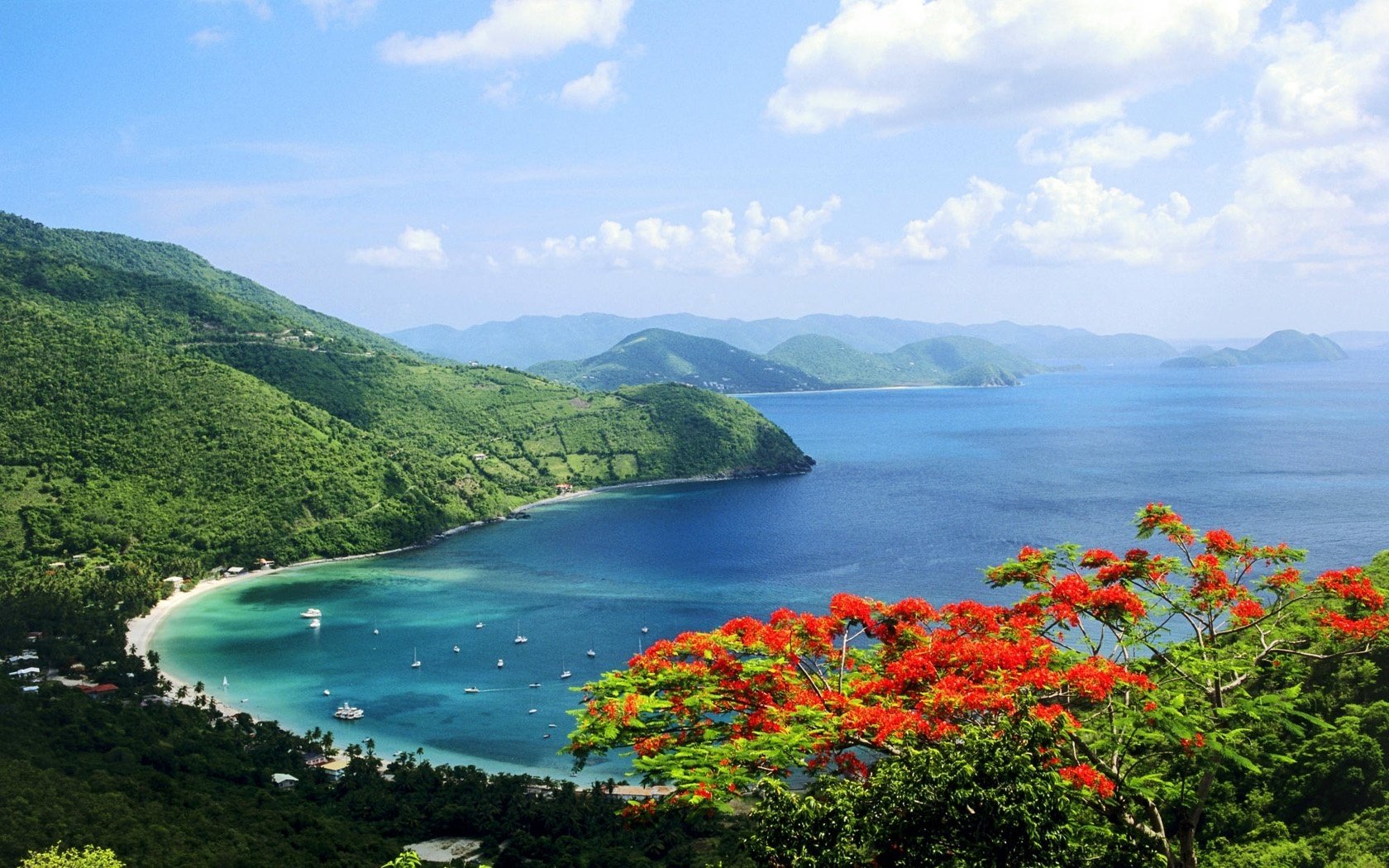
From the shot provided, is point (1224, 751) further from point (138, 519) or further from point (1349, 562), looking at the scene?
point (138, 519)

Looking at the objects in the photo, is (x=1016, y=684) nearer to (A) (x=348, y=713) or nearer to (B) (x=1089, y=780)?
(B) (x=1089, y=780)

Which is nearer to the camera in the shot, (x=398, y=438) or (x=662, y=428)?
(x=398, y=438)

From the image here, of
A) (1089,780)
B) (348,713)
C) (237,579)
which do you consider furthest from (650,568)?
(1089,780)

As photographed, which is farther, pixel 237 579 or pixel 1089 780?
pixel 237 579

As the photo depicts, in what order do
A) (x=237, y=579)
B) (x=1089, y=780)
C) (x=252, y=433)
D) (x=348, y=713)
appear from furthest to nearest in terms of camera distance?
1. (x=252, y=433)
2. (x=237, y=579)
3. (x=348, y=713)
4. (x=1089, y=780)

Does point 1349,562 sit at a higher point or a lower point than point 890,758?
lower

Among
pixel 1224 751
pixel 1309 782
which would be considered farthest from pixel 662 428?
pixel 1224 751

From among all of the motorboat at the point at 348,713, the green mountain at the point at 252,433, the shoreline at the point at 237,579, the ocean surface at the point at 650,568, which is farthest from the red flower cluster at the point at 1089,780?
the green mountain at the point at 252,433
